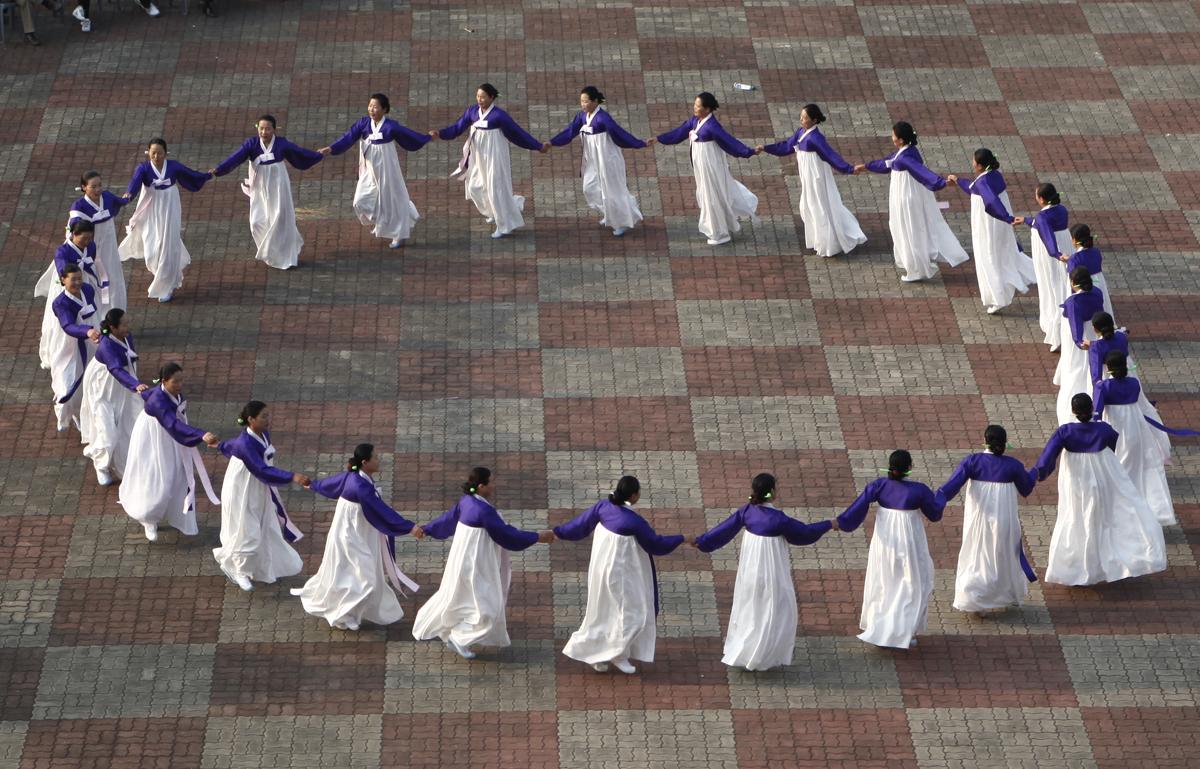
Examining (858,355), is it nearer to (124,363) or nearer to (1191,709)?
(1191,709)

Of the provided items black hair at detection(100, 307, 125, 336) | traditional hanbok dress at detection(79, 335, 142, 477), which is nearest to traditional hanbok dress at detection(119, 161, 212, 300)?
traditional hanbok dress at detection(79, 335, 142, 477)

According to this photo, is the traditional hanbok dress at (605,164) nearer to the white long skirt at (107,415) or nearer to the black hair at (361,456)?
the white long skirt at (107,415)

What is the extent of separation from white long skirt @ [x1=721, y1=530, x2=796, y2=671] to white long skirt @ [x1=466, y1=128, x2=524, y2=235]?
7.25 m

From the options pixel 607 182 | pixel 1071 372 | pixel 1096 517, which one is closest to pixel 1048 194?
pixel 1071 372

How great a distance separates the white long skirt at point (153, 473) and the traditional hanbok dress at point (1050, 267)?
9035 mm

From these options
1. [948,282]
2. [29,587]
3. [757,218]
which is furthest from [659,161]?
[29,587]

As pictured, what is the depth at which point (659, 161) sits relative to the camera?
20.6 metres

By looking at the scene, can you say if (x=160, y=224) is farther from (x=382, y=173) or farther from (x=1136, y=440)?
(x=1136, y=440)

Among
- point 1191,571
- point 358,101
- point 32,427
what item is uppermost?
point 358,101

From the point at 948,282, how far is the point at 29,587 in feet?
34.3

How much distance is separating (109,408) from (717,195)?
24.6 ft

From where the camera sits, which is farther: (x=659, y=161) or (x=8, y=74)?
(x=8, y=74)

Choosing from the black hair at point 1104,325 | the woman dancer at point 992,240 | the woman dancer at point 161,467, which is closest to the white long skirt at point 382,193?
the woman dancer at point 161,467

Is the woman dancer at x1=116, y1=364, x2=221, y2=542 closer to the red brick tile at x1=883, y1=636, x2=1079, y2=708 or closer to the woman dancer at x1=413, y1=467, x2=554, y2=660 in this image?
the woman dancer at x1=413, y1=467, x2=554, y2=660
